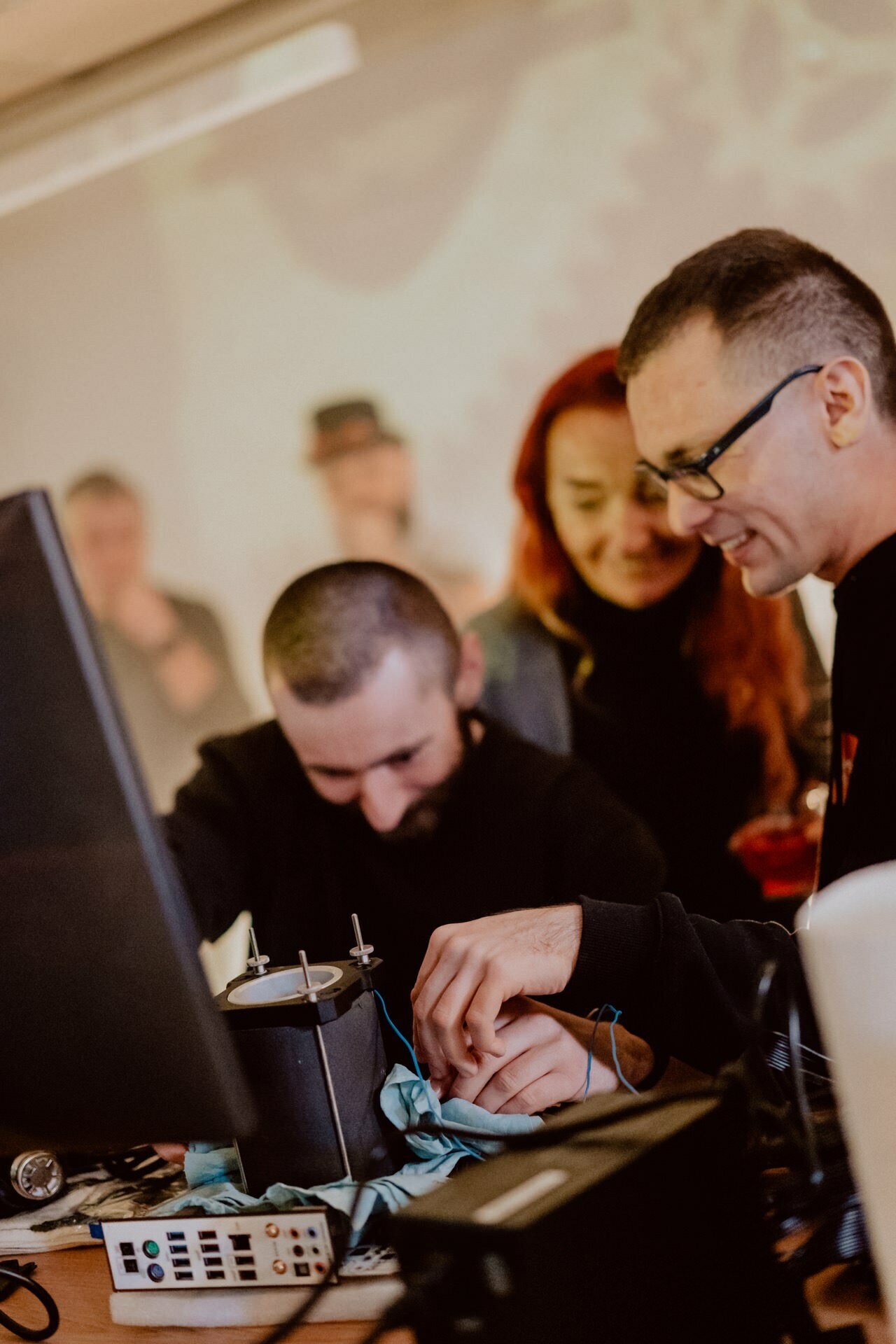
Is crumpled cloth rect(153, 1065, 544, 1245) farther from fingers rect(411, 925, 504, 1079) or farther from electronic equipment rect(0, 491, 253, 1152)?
electronic equipment rect(0, 491, 253, 1152)

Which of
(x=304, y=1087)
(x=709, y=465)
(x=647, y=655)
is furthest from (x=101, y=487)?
(x=304, y=1087)

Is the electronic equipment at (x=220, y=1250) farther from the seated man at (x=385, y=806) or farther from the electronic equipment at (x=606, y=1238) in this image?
the seated man at (x=385, y=806)

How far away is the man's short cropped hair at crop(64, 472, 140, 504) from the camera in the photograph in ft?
9.91

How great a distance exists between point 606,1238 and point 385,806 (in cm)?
200

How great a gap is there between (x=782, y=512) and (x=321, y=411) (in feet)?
4.07

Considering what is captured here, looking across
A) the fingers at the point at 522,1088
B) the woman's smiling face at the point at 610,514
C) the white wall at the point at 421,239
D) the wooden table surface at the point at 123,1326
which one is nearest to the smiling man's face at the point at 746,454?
the woman's smiling face at the point at 610,514

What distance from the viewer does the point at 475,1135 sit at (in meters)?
0.74

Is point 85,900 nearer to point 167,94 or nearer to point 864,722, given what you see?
point 864,722

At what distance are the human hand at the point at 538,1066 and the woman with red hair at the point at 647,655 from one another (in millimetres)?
1199

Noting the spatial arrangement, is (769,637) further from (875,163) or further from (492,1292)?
(492,1292)

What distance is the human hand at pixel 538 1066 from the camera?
3.72 ft

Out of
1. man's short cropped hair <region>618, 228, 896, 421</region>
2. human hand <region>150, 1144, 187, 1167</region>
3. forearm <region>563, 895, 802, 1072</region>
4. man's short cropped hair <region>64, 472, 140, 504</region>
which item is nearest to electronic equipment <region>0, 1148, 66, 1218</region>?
human hand <region>150, 1144, 187, 1167</region>

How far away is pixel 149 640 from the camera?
3.00 metres

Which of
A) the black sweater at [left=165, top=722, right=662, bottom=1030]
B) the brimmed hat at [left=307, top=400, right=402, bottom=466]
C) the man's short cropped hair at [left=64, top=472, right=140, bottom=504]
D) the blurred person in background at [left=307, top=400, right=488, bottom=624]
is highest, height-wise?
the man's short cropped hair at [left=64, top=472, right=140, bottom=504]
